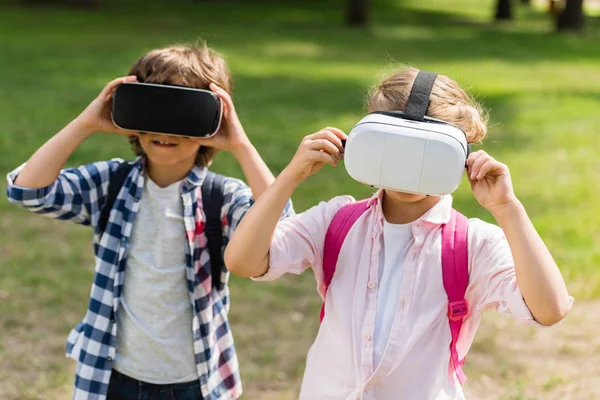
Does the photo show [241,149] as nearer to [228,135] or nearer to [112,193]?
[228,135]

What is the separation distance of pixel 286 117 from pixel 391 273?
9434 mm

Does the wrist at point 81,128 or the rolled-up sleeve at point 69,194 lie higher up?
the wrist at point 81,128

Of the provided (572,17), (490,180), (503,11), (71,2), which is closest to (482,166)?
(490,180)

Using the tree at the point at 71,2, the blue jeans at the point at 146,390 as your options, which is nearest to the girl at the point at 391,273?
the blue jeans at the point at 146,390

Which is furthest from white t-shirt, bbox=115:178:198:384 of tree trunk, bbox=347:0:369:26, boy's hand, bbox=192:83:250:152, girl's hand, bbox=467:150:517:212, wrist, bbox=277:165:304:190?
tree trunk, bbox=347:0:369:26

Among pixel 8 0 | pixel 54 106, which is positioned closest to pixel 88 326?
pixel 54 106

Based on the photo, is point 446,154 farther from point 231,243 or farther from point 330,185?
point 330,185

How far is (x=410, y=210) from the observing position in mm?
2410

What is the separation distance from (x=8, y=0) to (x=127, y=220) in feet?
86.7

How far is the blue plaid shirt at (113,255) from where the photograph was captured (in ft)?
9.64

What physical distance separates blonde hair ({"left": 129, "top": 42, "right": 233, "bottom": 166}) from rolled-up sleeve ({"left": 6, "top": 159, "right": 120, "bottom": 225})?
0.35 meters

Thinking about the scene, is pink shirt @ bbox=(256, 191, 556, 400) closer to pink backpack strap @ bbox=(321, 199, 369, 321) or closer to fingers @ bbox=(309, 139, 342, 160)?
pink backpack strap @ bbox=(321, 199, 369, 321)

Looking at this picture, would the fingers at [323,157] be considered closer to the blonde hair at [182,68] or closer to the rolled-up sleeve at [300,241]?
the rolled-up sleeve at [300,241]

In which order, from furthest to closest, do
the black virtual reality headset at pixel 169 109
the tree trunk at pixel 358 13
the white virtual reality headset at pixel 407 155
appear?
the tree trunk at pixel 358 13 < the black virtual reality headset at pixel 169 109 < the white virtual reality headset at pixel 407 155
